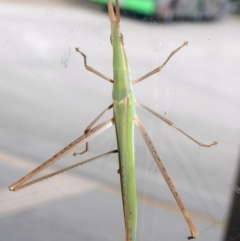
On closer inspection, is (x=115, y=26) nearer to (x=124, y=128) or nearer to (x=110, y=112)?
(x=124, y=128)

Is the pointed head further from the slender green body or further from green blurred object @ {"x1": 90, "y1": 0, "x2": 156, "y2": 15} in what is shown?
green blurred object @ {"x1": 90, "y1": 0, "x2": 156, "y2": 15}

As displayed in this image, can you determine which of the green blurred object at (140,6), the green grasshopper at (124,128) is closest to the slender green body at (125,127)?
the green grasshopper at (124,128)

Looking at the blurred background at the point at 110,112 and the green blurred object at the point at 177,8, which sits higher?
the green blurred object at the point at 177,8

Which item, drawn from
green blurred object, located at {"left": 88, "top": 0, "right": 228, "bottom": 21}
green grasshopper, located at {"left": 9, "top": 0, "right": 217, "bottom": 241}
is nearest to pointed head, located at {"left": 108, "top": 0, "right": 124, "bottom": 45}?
green grasshopper, located at {"left": 9, "top": 0, "right": 217, "bottom": 241}

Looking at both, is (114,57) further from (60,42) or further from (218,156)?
(218,156)

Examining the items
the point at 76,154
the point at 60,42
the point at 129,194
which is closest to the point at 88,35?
the point at 60,42

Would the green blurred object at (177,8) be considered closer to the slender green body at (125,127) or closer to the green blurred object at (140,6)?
the green blurred object at (140,6)
